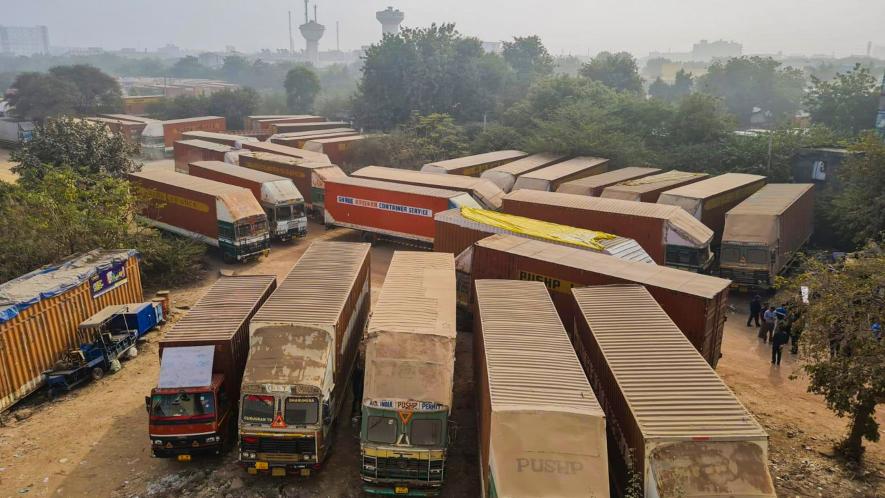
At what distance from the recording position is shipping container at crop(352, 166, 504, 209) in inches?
1109

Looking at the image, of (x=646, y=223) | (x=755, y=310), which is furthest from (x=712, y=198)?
(x=755, y=310)

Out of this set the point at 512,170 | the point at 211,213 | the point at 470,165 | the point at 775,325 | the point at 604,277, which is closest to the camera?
the point at 604,277

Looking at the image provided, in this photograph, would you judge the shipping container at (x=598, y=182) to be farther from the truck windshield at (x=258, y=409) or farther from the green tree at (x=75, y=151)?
the green tree at (x=75, y=151)

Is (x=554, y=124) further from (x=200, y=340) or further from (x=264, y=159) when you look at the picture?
(x=200, y=340)

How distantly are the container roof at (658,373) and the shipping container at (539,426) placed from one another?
0.83 m

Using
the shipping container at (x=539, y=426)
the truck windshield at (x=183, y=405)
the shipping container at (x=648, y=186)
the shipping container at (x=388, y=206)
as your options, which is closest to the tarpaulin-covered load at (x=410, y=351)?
the shipping container at (x=539, y=426)

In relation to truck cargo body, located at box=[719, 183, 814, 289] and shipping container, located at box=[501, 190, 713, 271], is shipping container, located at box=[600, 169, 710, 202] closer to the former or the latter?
shipping container, located at box=[501, 190, 713, 271]

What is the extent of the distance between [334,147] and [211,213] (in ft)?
76.8

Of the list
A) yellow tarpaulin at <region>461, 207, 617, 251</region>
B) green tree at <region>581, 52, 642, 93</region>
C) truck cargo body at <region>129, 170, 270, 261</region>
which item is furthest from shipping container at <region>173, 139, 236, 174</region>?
green tree at <region>581, 52, 642, 93</region>

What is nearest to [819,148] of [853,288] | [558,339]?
[853,288]

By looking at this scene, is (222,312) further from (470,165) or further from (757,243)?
(470,165)

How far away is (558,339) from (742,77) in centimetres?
7550

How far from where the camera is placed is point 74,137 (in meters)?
29.8

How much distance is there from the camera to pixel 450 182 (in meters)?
29.6
